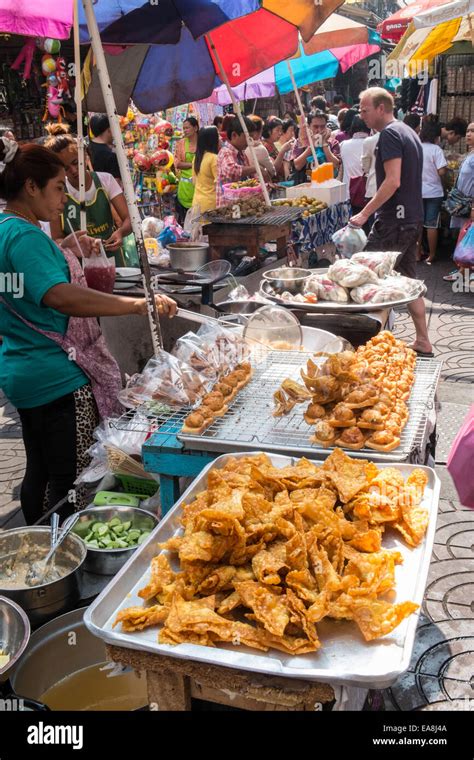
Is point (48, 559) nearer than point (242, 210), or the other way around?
point (48, 559)

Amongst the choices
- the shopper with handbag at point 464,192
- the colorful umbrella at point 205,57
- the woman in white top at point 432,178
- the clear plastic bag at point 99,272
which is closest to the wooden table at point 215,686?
the clear plastic bag at point 99,272

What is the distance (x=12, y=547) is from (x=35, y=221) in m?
1.47

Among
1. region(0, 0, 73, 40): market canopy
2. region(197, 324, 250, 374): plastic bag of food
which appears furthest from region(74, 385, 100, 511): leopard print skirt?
region(0, 0, 73, 40): market canopy

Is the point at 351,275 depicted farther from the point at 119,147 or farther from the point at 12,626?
the point at 12,626

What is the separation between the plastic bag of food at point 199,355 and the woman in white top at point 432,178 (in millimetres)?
7700

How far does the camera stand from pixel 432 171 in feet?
31.3

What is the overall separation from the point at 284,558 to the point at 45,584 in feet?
3.32

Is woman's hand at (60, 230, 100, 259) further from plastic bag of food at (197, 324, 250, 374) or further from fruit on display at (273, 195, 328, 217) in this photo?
fruit on display at (273, 195, 328, 217)

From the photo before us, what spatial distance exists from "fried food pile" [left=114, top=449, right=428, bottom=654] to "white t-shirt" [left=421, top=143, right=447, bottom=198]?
Answer: 8.54m

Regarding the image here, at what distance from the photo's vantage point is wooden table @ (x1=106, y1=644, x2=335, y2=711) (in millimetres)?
1416

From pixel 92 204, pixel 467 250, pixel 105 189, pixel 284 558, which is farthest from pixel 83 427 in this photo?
pixel 467 250

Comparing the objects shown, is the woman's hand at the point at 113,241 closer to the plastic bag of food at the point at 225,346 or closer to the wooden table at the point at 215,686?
the plastic bag of food at the point at 225,346
